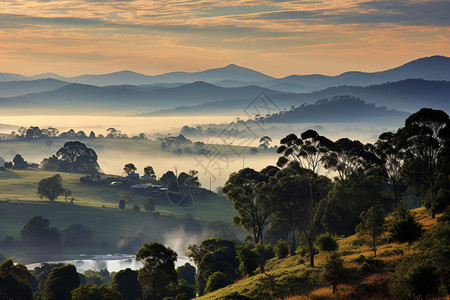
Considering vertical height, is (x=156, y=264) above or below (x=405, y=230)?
below

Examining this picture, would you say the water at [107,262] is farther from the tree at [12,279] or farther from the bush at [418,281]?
the bush at [418,281]

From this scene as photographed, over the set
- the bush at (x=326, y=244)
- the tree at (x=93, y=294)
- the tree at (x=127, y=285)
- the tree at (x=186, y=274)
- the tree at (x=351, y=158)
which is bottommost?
the tree at (x=186, y=274)

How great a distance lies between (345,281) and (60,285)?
185 ft

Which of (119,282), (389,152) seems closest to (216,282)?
(119,282)

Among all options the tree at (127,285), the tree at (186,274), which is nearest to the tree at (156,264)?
the tree at (127,285)

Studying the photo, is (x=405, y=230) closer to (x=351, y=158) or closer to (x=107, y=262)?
(x=351, y=158)

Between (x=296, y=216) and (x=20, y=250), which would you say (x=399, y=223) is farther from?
(x=20, y=250)

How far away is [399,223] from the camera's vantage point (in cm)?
6575

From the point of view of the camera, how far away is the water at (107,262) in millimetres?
163125

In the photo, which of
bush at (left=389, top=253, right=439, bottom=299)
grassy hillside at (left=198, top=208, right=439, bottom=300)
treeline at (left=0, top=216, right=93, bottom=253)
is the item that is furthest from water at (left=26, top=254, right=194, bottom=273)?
bush at (left=389, top=253, right=439, bottom=299)

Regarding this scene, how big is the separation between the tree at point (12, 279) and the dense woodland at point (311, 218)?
0.52 feet

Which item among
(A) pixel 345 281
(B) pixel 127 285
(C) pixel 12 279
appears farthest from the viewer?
(B) pixel 127 285

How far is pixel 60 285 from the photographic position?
90375mm

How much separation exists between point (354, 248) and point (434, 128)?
24.2 metres
